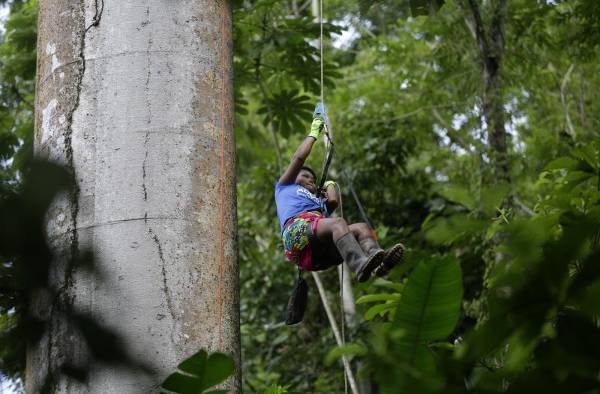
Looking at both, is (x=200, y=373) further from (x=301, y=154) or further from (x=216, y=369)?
(x=301, y=154)

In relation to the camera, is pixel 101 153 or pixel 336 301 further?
pixel 336 301

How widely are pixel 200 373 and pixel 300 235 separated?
3.38m

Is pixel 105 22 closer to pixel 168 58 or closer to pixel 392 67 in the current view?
pixel 168 58

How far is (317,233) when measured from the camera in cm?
461

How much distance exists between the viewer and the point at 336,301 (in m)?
8.84

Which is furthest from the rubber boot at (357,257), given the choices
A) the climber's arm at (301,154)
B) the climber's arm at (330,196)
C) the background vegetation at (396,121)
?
the climber's arm at (330,196)

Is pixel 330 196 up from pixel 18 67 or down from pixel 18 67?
down

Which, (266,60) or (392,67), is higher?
(392,67)

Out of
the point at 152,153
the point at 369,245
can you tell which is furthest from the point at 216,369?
the point at 369,245

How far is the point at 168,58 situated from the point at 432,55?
6806mm

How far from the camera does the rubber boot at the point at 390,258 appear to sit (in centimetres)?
412

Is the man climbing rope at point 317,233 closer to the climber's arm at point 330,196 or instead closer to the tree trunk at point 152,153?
the climber's arm at point 330,196

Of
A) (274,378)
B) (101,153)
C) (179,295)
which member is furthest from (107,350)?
(274,378)

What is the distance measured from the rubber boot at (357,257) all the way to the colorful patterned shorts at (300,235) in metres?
0.31
